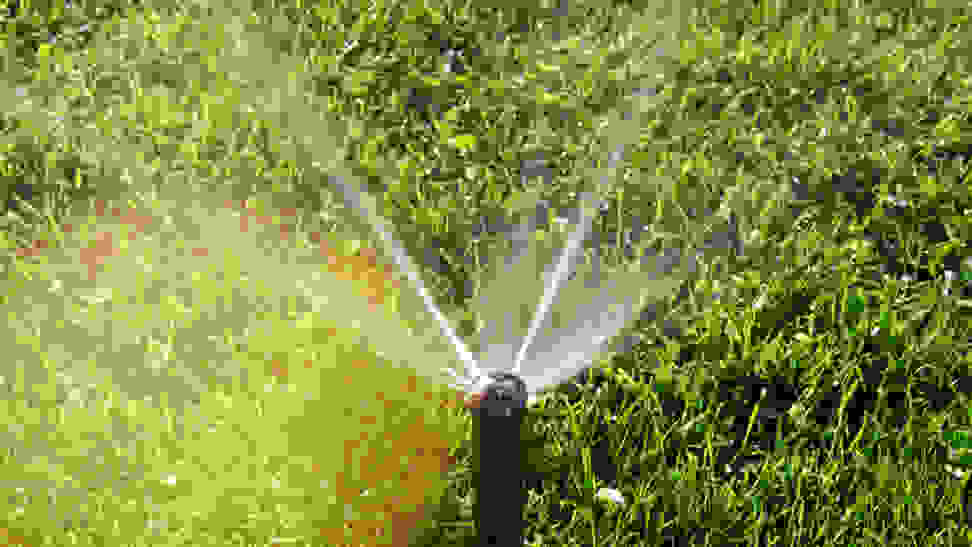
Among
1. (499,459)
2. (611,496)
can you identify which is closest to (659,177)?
(611,496)

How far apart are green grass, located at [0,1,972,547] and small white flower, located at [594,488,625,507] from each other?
4 cm

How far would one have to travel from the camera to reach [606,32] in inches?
203

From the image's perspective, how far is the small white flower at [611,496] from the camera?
112 inches

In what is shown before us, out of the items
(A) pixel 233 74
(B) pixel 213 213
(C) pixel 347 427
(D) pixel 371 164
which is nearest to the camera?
(C) pixel 347 427

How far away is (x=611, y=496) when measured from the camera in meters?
2.84

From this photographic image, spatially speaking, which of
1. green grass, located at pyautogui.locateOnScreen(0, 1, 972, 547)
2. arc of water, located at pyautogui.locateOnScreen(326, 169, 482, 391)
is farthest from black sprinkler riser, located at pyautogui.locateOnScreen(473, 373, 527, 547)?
green grass, located at pyautogui.locateOnScreen(0, 1, 972, 547)

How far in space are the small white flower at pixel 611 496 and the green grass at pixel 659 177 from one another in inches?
1.6

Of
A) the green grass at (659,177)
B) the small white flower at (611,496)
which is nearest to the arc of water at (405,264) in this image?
the green grass at (659,177)

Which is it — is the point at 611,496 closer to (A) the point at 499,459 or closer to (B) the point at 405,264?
(A) the point at 499,459

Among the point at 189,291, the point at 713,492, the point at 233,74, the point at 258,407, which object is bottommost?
the point at 713,492

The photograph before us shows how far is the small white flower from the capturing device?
284 centimetres

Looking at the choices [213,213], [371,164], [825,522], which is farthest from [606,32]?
[825,522]

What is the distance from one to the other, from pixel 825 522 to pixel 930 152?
2.27 m

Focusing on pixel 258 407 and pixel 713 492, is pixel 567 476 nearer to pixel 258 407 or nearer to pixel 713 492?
pixel 713 492
